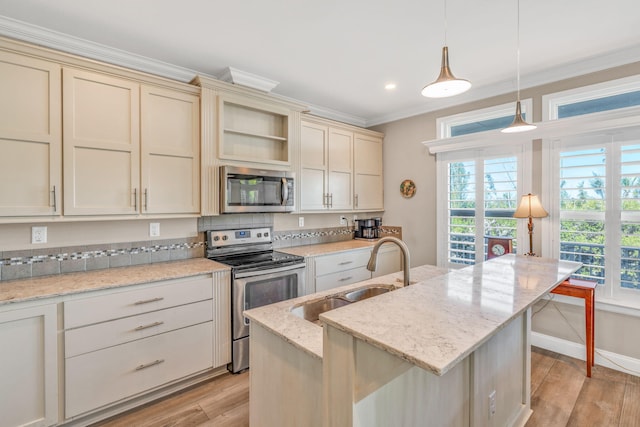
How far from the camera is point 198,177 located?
2.77m

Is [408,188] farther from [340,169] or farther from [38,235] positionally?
[38,235]

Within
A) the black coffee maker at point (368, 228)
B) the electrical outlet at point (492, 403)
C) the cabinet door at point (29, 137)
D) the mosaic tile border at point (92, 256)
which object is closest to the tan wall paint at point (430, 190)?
the black coffee maker at point (368, 228)

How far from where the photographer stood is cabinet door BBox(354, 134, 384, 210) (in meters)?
4.18

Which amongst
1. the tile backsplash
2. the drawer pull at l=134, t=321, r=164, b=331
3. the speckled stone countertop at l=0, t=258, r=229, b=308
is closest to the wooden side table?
the speckled stone countertop at l=0, t=258, r=229, b=308

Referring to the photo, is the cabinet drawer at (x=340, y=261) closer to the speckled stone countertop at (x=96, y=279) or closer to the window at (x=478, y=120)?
the speckled stone countertop at (x=96, y=279)

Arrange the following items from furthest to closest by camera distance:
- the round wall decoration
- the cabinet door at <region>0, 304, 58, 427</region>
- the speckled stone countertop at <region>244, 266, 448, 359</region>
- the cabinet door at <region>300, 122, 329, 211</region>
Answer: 1. the round wall decoration
2. the cabinet door at <region>300, 122, 329, 211</region>
3. the cabinet door at <region>0, 304, 58, 427</region>
4. the speckled stone countertop at <region>244, 266, 448, 359</region>

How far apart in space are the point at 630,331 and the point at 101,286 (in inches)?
162

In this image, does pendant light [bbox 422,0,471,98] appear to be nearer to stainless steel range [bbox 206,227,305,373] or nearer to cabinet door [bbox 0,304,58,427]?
stainless steel range [bbox 206,227,305,373]

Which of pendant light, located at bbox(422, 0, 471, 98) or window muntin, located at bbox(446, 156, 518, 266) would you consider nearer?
pendant light, located at bbox(422, 0, 471, 98)

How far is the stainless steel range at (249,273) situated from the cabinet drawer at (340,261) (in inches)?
12.9

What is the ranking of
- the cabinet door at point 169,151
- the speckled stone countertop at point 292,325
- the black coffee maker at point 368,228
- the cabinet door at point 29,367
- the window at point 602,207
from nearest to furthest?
the speckled stone countertop at point 292,325 → the cabinet door at point 29,367 → the cabinet door at point 169,151 → the window at point 602,207 → the black coffee maker at point 368,228

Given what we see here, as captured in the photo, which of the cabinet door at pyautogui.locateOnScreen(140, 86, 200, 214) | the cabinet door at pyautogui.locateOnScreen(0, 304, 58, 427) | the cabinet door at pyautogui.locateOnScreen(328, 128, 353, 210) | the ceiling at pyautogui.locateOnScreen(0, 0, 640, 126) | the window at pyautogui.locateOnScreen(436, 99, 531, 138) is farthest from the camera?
the cabinet door at pyautogui.locateOnScreen(328, 128, 353, 210)

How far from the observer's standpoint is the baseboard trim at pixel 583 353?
2643 millimetres

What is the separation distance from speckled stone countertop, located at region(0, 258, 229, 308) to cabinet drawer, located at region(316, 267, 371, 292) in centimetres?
115
